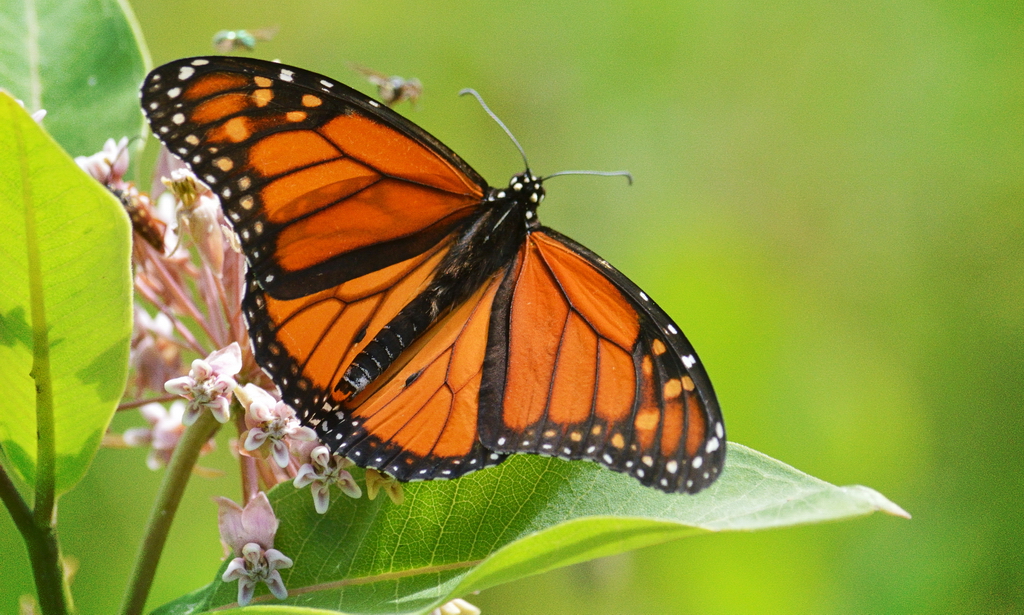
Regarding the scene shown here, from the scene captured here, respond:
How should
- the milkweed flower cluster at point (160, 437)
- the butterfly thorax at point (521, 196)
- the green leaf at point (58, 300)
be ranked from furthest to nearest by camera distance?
the milkweed flower cluster at point (160, 437) → the butterfly thorax at point (521, 196) → the green leaf at point (58, 300)

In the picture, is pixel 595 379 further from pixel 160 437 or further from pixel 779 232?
pixel 779 232

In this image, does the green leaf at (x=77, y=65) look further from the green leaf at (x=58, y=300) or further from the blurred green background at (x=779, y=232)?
the blurred green background at (x=779, y=232)

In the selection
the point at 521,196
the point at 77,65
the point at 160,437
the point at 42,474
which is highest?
the point at 77,65

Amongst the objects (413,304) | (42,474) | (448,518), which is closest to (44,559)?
(42,474)

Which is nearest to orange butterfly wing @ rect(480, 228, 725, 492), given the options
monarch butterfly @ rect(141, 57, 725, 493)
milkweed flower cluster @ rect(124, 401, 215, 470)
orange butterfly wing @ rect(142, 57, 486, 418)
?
monarch butterfly @ rect(141, 57, 725, 493)

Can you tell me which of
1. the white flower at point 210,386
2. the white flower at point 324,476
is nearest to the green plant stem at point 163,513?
the white flower at point 210,386

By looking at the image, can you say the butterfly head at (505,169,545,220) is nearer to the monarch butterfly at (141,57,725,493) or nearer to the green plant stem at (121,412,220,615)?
the monarch butterfly at (141,57,725,493)
